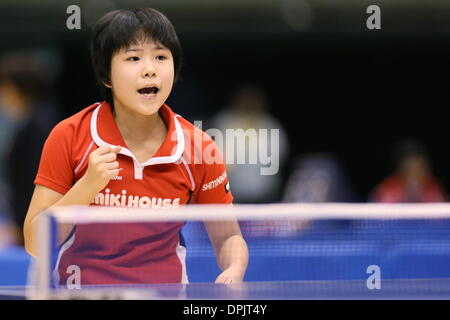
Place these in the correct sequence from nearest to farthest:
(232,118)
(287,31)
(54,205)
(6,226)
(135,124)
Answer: (54,205), (135,124), (6,226), (232,118), (287,31)

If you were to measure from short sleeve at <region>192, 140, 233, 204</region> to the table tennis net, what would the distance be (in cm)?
15

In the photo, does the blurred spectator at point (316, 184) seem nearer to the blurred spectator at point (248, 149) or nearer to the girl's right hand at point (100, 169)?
the blurred spectator at point (248, 149)

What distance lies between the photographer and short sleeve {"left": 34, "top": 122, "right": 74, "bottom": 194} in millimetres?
2788

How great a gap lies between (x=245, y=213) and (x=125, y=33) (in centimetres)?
73

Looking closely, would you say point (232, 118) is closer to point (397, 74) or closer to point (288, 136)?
point (288, 136)

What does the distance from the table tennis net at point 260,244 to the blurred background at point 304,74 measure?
5236mm

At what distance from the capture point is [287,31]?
9266mm

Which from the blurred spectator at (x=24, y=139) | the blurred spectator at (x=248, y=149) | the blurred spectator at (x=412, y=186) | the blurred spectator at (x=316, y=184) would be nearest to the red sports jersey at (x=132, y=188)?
the blurred spectator at (x=24, y=139)

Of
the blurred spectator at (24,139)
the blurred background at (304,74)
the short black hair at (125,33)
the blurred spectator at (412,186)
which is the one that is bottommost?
the short black hair at (125,33)

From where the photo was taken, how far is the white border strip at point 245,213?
2504mm

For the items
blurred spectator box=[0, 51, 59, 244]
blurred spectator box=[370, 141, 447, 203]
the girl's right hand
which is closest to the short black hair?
the girl's right hand

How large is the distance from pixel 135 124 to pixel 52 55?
21.8 ft
